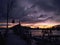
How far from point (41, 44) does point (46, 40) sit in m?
1.13

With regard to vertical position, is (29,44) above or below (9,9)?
below

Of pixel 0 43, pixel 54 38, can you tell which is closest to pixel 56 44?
pixel 54 38

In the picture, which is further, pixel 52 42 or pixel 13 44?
pixel 52 42

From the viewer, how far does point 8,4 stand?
22250mm

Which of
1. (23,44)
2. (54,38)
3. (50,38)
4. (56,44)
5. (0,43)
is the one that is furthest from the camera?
(54,38)

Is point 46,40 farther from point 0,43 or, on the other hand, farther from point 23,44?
point 0,43

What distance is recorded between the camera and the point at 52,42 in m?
27.9

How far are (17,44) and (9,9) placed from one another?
4.56 m

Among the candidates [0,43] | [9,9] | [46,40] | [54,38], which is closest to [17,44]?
[0,43]

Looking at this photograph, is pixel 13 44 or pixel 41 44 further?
pixel 41 44

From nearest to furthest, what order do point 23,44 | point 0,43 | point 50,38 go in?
point 0,43
point 23,44
point 50,38

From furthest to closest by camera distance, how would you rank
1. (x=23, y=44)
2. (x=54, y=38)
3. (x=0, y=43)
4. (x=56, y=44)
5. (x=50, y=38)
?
(x=54, y=38), (x=50, y=38), (x=56, y=44), (x=23, y=44), (x=0, y=43)

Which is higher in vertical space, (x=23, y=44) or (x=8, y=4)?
(x=8, y=4)

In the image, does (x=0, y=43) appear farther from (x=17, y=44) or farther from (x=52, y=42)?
(x=52, y=42)
